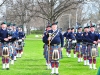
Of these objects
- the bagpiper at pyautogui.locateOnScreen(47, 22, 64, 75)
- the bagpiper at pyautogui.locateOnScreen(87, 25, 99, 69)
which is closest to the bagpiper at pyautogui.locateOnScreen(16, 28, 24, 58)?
the bagpiper at pyautogui.locateOnScreen(87, 25, 99, 69)

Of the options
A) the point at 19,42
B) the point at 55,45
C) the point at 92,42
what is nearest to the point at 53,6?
the point at 19,42

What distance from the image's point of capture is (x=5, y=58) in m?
13.1

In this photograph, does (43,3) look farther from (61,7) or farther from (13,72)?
(13,72)

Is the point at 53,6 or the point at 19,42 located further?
the point at 53,6

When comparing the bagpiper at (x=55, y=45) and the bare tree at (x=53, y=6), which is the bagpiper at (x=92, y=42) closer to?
the bagpiper at (x=55, y=45)

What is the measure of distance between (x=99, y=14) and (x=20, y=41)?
4664 cm

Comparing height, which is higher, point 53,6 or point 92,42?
point 53,6

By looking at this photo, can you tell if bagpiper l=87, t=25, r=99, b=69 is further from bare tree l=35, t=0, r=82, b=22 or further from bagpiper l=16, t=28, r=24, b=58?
bare tree l=35, t=0, r=82, b=22

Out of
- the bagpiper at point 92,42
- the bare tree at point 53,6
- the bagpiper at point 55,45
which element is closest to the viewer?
the bagpiper at point 55,45

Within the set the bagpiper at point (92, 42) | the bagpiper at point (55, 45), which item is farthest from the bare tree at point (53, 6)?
the bagpiper at point (55, 45)

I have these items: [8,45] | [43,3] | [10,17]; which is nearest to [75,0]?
[43,3]

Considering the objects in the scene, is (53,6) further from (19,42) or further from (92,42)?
(92,42)

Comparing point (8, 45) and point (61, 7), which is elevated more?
point (61, 7)

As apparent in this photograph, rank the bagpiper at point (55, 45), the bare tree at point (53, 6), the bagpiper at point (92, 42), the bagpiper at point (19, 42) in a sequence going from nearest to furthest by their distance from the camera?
the bagpiper at point (55, 45) → the bagpiper at point (92, 42) → the bagpiper at point (19, 42) → the bare tree at point (53, 6)
